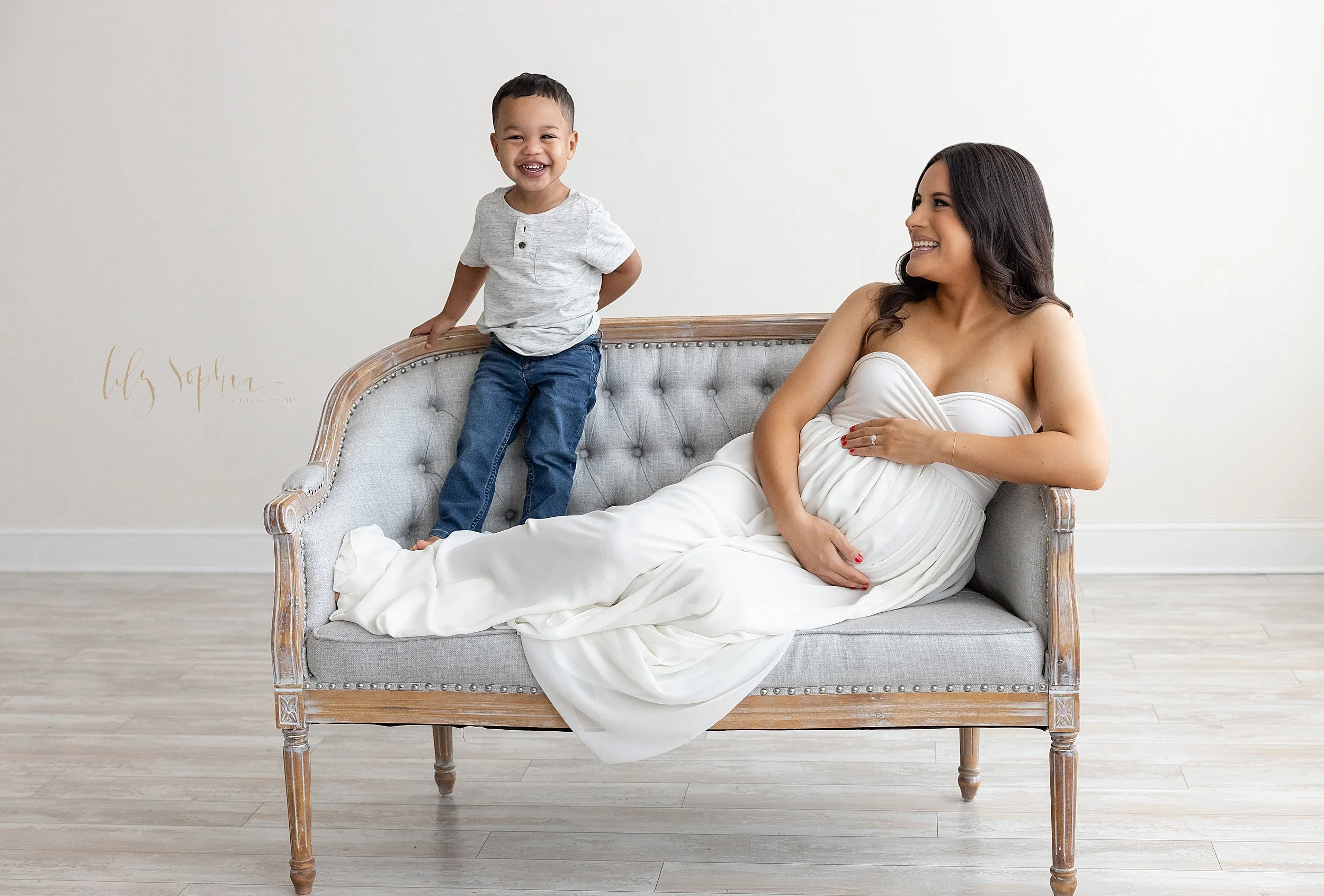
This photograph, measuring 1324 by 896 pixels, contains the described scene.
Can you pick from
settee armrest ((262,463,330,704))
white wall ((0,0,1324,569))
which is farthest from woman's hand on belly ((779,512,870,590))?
white wall ((0,0,1324,569))

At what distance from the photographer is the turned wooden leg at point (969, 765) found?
216 centimetres

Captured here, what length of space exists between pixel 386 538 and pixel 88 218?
2.54 metres

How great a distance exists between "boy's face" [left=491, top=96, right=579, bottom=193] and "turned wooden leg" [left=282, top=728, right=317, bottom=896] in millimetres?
1106

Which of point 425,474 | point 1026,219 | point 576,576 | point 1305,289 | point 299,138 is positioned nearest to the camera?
point 576,576

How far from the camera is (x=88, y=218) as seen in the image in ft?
12.9

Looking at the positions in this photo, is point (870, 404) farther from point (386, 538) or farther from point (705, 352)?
point (386, 538)

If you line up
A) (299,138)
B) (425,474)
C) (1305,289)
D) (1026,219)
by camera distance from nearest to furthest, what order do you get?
(1026,219)
(425,474)
(1305,289)
(299,138)

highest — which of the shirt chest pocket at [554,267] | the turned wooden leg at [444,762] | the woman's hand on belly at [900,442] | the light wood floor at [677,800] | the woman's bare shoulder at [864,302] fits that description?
the shirt chest pocket at [554,267]

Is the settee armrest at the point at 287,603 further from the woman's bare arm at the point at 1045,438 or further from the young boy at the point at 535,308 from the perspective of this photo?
the woman's bare arm at the point at 1045,438

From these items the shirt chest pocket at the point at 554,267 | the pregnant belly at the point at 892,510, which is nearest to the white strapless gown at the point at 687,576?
the pregnant belly at the point at 892,510

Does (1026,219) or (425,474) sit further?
(425,474)

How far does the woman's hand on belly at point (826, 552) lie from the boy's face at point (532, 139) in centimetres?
86

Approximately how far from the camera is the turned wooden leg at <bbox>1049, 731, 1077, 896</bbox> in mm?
1701

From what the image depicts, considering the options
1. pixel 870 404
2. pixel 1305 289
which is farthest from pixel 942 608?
pixel 1305 289
